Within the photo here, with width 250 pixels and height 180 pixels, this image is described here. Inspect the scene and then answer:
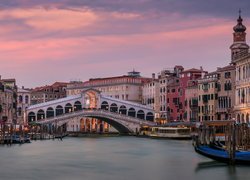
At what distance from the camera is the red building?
38250 mm

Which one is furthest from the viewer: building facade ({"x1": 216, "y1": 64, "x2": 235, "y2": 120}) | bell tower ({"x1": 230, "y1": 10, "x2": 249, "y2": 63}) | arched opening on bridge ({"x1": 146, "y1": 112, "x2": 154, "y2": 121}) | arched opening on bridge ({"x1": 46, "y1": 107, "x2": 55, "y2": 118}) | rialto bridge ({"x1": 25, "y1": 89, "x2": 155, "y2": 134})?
arched opening on bridge ({"x1": 146, "y1": 112, "x2": 154, "y2": 121})

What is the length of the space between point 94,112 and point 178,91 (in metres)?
5.74

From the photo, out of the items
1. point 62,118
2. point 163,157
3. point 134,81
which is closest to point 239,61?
point 163,157

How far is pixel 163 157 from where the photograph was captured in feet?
61.7

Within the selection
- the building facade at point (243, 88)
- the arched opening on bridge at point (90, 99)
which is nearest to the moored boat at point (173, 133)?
the building facade at point (243, 88)

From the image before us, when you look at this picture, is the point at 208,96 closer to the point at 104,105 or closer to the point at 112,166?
the point at 104,105

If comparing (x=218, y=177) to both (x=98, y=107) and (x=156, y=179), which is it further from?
(x=98, y=107)

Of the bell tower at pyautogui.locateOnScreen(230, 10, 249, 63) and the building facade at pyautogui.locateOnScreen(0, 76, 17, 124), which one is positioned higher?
the bell tower at pyautogui.locateOnScreen(230, 10, 249, 63)

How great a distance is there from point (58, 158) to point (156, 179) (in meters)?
5.55

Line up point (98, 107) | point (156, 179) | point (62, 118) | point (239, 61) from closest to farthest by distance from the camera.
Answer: point (156, 179) → point (239, 61) → point (62, 118) → point (98, 107)

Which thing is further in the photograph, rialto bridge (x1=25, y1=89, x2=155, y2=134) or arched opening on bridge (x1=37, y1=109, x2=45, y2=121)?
arched opening on bridge (x1=37, y1=109, x2=45, y2=121)

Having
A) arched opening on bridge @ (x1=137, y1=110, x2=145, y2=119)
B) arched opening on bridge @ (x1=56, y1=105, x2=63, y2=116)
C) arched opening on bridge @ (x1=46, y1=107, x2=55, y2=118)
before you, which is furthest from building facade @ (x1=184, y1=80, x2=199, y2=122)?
arched opening on bridge @ (x1=46, y1=107, x2=55, y2=118)

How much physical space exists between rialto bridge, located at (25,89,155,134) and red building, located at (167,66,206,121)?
1.21 meters

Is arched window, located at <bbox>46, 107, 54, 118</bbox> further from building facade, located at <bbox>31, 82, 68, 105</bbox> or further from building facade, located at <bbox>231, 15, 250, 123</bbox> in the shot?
building facade, located at <bbox>31, 82, 68, 105</bbox>
